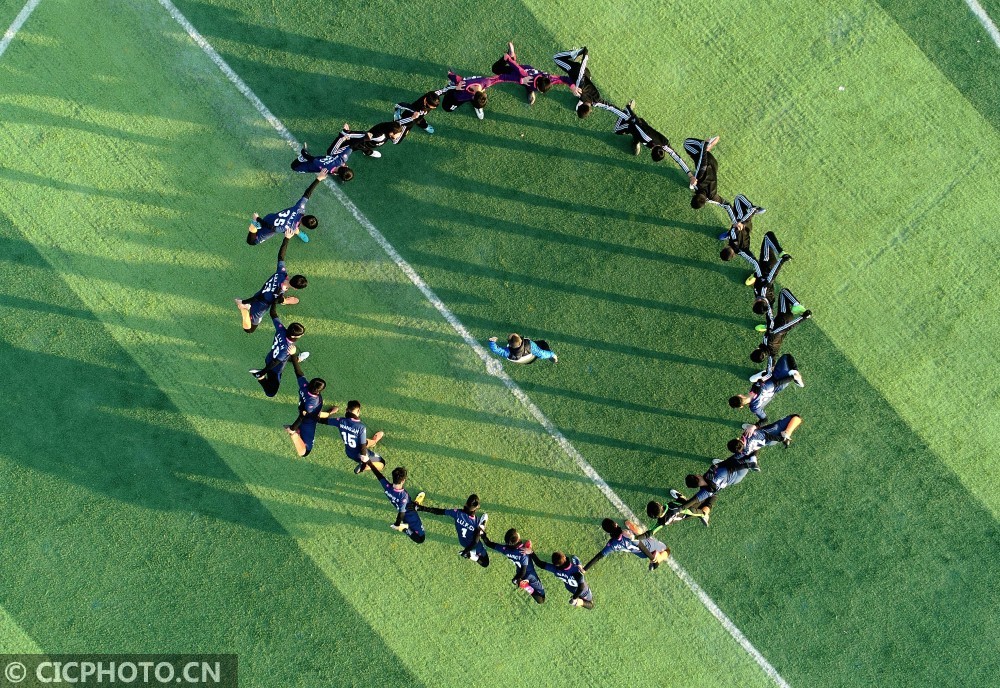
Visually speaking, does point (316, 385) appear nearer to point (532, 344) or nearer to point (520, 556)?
point (532, 344)

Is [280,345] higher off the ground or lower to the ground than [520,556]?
higher

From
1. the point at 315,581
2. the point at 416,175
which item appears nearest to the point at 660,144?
the point at 416,175

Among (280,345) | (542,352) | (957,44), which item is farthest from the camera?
(957,44)

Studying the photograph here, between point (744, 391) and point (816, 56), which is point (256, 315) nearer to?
point (744, 391)

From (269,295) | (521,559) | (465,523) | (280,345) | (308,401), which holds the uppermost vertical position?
(269,295)

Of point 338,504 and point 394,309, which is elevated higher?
point 394,309

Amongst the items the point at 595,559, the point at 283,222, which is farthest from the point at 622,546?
the point at 283,222

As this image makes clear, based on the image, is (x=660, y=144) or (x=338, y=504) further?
(x=338, y=504)
